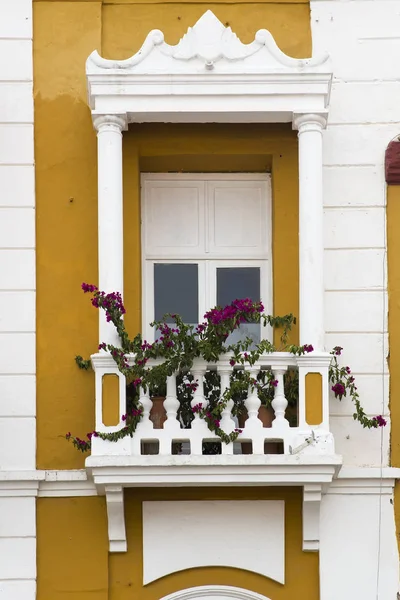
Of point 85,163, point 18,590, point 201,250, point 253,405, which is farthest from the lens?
point 201,250

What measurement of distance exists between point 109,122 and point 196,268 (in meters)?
1.52

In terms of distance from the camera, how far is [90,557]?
15.2 meters

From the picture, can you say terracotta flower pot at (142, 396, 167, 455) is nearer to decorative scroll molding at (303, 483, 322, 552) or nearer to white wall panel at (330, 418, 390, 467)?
decorative scroll molding at (303, 483, 322, 552)

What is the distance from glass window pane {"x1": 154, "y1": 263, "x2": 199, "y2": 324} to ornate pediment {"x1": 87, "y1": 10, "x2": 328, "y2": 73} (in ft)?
5.62

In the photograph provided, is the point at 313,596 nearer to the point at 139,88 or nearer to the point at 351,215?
the point at 351,215

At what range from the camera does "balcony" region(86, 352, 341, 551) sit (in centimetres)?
1475

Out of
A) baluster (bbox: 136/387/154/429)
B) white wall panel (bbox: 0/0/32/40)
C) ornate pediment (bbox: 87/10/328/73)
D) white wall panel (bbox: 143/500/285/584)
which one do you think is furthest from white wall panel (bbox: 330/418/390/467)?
white wall panel (bbox: 0/0/32/40)

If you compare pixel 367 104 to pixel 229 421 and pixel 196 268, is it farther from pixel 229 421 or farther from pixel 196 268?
pixel 229 421

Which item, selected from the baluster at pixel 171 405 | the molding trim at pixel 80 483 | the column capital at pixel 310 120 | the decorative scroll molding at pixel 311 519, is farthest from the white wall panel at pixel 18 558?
the column capital at pixel 310 120

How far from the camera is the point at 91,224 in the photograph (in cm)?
1571

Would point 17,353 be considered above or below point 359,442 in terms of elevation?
above

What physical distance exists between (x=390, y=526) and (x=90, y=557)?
2.38 meters

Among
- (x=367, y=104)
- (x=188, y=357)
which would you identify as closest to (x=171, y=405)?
(x=188, y=357)

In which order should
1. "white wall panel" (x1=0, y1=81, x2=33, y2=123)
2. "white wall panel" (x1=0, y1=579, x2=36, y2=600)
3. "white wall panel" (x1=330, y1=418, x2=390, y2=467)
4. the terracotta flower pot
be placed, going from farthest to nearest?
"white wall panel" (x1=0, y1=81, x2=33, y2=123) → "white wall panel" (x1=330, y1=418, x2=390, y2=467) → the terracotta flower pot → "white wall panel" (x1=0, y1=579, x2=36, y2=600)
